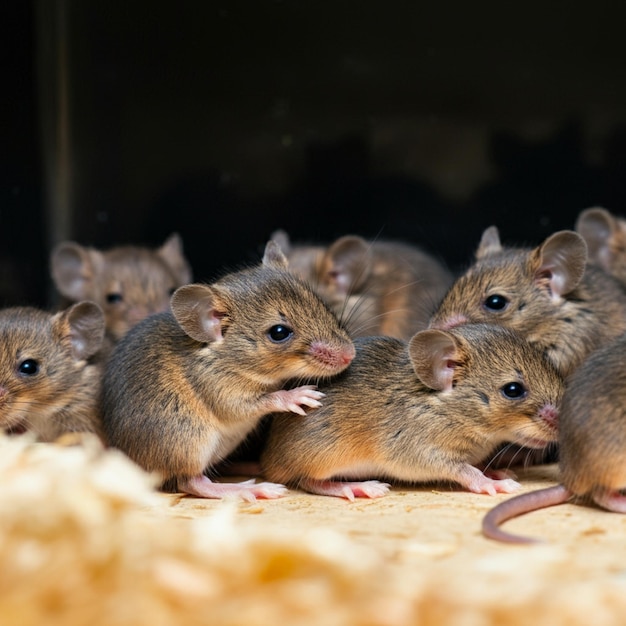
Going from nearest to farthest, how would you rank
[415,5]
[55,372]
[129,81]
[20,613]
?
[20,613]
[55,372]
[415,5]
[129,81]

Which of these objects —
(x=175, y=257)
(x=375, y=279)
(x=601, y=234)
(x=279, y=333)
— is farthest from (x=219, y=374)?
(x=601, y=234)

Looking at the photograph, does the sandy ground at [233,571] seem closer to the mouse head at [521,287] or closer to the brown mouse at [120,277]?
the mouse head at [521,287]

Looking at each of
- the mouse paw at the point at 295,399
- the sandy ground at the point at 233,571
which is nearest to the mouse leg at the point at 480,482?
the mouse paw at the point at 295,399

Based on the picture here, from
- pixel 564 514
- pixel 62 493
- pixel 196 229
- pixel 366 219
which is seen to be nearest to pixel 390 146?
pixel 366 219

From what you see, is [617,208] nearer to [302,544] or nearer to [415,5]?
[415,5]

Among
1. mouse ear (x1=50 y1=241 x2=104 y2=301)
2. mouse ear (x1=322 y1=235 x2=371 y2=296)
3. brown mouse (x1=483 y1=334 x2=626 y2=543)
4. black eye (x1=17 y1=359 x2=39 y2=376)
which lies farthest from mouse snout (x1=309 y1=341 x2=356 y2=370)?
mouse ear (x1=50 y1=241 x2=104 y2=301)
